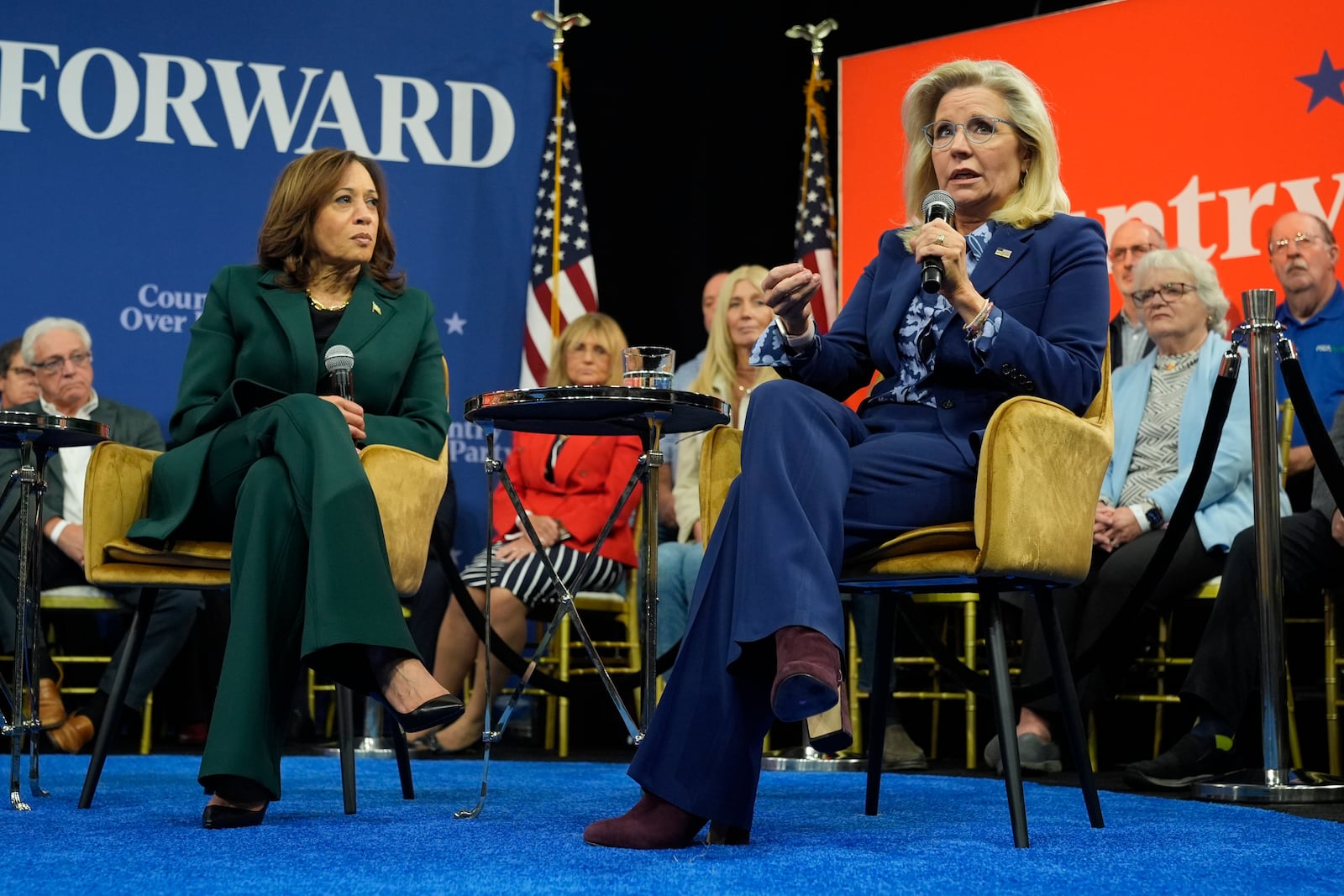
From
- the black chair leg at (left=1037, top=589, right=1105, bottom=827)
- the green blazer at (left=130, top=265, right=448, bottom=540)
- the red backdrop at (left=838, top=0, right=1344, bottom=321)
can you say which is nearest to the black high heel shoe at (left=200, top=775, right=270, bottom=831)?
the green blazer at (left=130, top=265, right=448, bottom=540)

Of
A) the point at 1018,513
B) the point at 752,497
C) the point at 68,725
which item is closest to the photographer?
the point at 752,497

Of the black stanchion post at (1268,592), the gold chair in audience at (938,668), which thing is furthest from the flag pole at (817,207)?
the black stanchion post at (1268,592)

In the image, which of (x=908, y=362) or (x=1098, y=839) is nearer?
(x=1098, y=839)

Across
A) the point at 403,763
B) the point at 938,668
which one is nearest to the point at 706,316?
the point at 938,668

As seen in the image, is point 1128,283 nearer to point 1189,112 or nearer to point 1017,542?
point 1189,112

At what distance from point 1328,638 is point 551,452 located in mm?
2499

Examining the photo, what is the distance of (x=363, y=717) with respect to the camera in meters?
4.85

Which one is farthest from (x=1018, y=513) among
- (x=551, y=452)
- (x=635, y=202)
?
(x=635, y=202)

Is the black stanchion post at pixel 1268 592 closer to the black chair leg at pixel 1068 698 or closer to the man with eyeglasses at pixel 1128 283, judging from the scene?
the black chair leg at pixel 1068 698

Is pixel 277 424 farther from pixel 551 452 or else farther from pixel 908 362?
pixel 551 452

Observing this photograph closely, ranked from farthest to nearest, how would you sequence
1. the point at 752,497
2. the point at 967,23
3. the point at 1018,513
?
the point at 967,23 < the point at 1018,513 < the point at 752,497

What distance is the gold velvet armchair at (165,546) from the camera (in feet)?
8.64

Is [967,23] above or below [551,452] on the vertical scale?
above

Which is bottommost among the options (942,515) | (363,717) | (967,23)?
(363,717)
